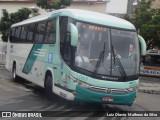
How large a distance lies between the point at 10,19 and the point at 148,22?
1226 cm

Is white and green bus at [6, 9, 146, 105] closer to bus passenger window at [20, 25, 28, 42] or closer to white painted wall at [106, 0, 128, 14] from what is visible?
bus passenger window at [20, 25, 28, 42]

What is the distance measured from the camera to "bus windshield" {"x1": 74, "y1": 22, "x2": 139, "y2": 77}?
12023 millimetres

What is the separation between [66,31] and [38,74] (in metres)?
3.35

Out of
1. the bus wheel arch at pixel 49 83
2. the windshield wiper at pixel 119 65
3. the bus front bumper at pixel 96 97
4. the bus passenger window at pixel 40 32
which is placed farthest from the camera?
the bus passenger window at pixel 40 32

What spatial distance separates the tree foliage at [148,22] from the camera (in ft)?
89.5

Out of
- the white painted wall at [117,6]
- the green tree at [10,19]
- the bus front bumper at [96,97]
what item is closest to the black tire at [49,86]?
the bus front bumper at [96,97]

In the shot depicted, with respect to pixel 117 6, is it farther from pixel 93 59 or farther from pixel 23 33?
pixel 93 59

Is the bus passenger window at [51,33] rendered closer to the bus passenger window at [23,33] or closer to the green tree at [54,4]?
the bus passenger window at [23,33]

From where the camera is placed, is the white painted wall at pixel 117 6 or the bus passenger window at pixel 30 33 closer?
the bus passenger window at pixel 30 33

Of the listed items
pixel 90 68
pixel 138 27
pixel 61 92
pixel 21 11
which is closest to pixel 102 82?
pixel 90 68

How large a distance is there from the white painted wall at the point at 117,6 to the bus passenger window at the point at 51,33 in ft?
88.7

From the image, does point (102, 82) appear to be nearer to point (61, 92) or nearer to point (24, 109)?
point (61, 92)

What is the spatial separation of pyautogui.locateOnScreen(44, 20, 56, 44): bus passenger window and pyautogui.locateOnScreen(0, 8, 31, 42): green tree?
1956cm

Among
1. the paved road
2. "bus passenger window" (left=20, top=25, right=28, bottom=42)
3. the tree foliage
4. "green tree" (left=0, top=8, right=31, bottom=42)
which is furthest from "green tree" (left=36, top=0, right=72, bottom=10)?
the paved road
